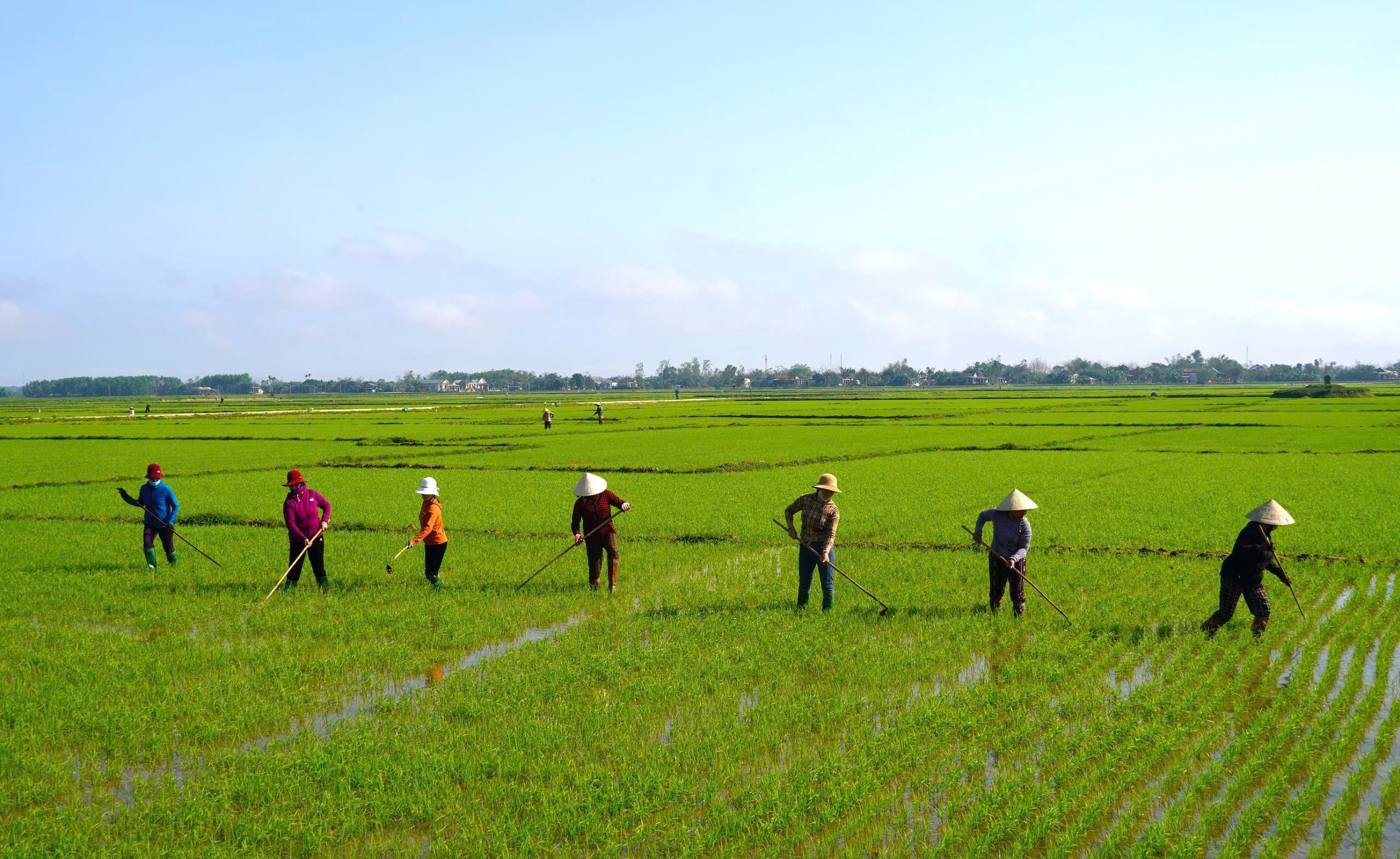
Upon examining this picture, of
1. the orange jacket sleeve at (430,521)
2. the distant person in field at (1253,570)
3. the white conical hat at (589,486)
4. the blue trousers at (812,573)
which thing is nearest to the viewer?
the distant person in field at (1253,570)

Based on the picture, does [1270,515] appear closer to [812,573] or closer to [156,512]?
[812,573]

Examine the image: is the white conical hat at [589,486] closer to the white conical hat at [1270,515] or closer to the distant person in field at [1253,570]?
the distant person in field at [1253,570]

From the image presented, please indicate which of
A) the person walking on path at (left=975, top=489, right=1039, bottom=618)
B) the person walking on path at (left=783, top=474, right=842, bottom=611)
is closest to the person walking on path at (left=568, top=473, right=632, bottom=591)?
→ the person walking on path at (left=783, top=474, right=842, bottom=611)

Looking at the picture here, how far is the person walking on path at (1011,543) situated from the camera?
399 inches

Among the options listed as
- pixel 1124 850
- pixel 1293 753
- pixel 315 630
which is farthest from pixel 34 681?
pixel 1293 753

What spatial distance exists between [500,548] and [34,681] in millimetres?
7579

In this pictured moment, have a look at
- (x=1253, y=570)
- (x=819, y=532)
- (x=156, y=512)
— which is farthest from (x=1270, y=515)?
(x=156, y=512)

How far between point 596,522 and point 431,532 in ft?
6.70

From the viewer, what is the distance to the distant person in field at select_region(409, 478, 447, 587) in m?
11.6

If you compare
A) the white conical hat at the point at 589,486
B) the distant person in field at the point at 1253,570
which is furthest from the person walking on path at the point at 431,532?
the distant person in field at the point at 1253,570

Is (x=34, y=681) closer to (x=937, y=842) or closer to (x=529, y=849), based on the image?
(x=529, y=849)

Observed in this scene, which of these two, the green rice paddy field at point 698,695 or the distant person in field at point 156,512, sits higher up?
the distant person in field at point 156,512

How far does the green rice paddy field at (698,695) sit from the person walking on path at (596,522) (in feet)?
1.18

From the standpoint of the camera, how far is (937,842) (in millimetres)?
5547
